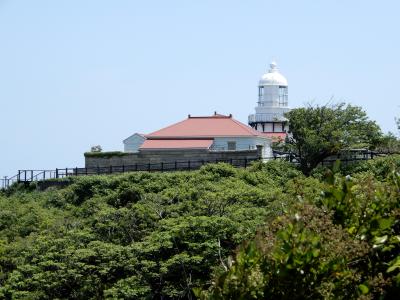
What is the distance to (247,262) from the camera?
7.50 metres

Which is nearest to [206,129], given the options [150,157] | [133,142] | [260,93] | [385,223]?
[133,142]

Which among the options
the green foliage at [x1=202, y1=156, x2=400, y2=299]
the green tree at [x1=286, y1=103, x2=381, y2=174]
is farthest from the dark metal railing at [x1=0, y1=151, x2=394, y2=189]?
the green foliage at [x1=202, y1=156, x2=400, y2=299]

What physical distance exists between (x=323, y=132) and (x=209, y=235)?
37.9 ft

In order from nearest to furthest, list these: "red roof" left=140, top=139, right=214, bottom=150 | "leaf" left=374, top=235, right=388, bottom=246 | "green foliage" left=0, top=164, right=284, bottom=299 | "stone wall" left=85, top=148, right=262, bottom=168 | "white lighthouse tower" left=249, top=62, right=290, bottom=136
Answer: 1. "leaf" left=374, top=235, right=388, bottom=246
2. "green foliage" left=0, top=164, right=284, bottom=299
3. "stone wall" left=85, top=148, right=262, bottom=168
4. "red roof" left=140, top=139, right=214, bottom=150
5. "white lighthouse tower" left=249, top=62, right=290, bottom=136

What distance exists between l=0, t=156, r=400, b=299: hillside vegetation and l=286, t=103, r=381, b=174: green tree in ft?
3.35

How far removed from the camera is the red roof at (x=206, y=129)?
142 ft

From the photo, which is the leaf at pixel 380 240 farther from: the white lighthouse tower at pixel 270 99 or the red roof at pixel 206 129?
the white lighthouse tower at pixel 270 99

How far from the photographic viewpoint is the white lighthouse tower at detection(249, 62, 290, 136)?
205 ft

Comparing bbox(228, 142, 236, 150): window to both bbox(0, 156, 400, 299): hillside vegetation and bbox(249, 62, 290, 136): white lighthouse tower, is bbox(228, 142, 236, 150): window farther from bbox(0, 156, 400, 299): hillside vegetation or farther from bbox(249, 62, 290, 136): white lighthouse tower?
bbox(249, 62, 290, 136): white lighthouse tower

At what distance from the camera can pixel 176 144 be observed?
42219 mm

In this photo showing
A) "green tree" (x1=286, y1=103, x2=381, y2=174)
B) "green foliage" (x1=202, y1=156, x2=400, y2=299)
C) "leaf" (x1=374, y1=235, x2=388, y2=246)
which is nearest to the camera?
"green foliage" (x1=202, y1=156, x2=400, y2=299)

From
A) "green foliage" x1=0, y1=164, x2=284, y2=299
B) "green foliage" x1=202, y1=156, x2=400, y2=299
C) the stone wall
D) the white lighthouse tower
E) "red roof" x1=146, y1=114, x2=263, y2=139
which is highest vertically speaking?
the white lighthouse tower

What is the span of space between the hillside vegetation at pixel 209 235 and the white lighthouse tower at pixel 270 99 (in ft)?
88.0

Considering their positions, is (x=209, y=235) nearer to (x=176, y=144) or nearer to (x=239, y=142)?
(x=176, y=144)
